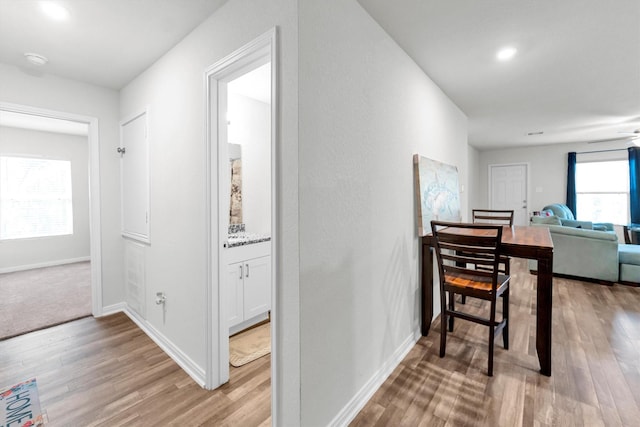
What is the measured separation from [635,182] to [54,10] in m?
8.60

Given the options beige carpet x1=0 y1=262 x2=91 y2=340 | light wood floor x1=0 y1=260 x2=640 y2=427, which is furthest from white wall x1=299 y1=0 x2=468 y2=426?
beige carpet x1=0 y1=262 x2=91 y2=340

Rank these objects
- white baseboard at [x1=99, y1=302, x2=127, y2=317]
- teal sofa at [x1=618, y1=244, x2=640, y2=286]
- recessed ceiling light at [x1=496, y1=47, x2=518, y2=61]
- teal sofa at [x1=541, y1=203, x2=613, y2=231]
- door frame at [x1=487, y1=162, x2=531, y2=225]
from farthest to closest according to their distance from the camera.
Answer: door frame at [x1=487, y1=162, x2=531, y2=225], teal sofa at [x1=541, y1=203, x2=613, y2=231], teal sofa at [x1=618, y1=244, x2=640, y2=286], white baseboard at [x1=99, y1=302, x2=127, y2=317], recessed ceiling light at [x1=496, y1=47, x2=518, y2=61]

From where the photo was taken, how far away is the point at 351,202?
5.44 ft

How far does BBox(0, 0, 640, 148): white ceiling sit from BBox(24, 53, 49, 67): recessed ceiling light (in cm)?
4

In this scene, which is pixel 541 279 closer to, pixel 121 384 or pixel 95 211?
pixel 121 384

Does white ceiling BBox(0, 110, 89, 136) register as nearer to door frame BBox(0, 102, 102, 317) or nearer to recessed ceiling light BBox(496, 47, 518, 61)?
door frame BBox(0, 102, 102, 317)

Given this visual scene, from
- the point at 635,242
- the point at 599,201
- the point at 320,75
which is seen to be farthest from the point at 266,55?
the point at 599,201

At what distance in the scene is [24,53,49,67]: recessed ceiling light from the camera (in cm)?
230

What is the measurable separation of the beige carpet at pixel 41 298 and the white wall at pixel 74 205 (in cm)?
30

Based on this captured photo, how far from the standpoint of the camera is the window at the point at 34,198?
4789mm

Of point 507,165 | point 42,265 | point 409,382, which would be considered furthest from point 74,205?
point 507,165

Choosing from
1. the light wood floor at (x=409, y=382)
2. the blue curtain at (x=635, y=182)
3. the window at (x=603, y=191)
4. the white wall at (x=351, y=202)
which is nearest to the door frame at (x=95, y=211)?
the light wood floor at (x=409, y=382)

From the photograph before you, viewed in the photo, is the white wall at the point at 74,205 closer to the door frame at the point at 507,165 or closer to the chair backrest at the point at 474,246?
the chair backrest at the point at 474,246

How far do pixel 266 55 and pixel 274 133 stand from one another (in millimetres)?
491
